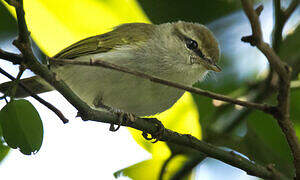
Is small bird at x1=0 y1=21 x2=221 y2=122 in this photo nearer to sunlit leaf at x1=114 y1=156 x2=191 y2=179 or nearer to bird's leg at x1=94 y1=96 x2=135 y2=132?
bird's leg at x1=94 y1=96 x2=135 y2=132

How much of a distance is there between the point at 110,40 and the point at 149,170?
1012mm

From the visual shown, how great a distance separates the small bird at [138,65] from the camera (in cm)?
274

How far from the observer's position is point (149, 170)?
8.77 feet

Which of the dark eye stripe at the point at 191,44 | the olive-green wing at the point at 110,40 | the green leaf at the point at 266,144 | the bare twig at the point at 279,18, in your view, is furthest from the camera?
the dark eye stripe at the point at 191,44

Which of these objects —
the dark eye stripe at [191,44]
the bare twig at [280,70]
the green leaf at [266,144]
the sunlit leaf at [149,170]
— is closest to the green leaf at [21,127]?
the bare twig at [280,70]

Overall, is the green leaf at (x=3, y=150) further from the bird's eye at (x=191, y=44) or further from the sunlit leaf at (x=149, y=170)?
the bird's eye at (x=191, y=44)

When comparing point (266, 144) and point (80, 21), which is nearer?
point (266, 144)

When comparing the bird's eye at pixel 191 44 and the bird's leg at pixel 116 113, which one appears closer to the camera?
the bird's leg at pixel 116 113

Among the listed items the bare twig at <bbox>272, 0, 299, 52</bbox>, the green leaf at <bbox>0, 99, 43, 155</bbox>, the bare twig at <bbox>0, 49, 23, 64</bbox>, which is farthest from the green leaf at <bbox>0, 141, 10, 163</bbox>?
the bare twig at <bbox>272, 0, 299, 52</bbox>

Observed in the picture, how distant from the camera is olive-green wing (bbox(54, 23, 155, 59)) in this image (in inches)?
116

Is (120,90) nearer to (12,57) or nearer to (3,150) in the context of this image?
(3,150)

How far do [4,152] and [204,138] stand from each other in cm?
141

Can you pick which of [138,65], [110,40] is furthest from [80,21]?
[138,65]

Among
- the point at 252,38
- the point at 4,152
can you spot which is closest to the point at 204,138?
the point at 4,152
